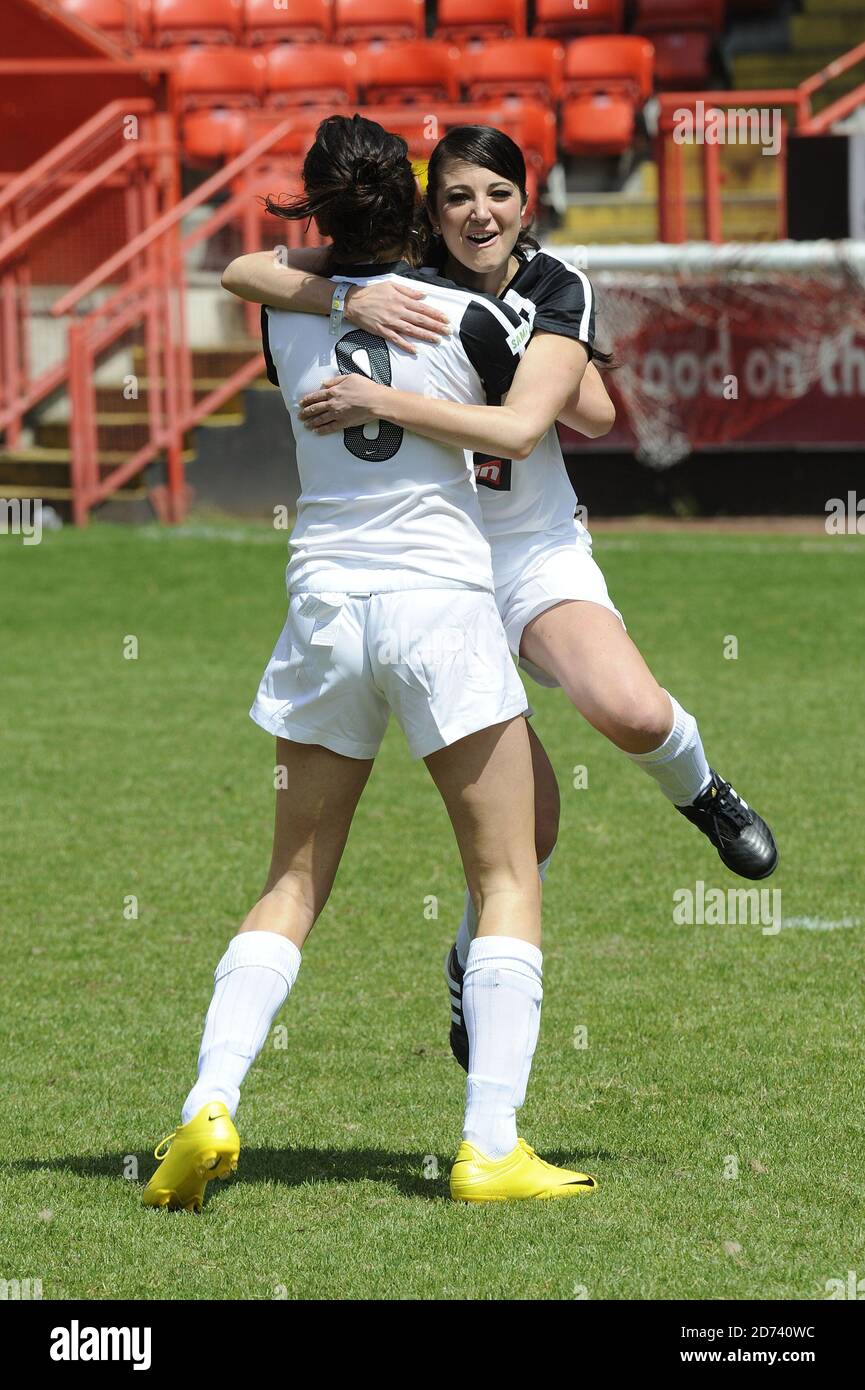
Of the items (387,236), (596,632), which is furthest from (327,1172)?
(387,236)

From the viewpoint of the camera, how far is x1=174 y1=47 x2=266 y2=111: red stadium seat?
18.6 m

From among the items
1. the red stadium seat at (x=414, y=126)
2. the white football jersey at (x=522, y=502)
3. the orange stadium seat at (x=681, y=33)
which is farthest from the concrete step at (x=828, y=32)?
the white football jersey at (x=522, y=502)

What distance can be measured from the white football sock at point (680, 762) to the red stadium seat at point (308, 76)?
1536 cm

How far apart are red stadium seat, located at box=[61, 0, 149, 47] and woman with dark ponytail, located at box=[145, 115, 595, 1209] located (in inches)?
689

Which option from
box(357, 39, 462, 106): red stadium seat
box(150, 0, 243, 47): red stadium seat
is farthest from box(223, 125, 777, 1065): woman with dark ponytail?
box(150, 0, 243, 47): red stadium seat

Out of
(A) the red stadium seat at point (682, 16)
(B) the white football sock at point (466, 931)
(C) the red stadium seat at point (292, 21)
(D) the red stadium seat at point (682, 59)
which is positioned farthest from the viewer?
(C) the red stadium seat at point (292, 21)

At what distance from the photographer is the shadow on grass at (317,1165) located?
3.58 metres

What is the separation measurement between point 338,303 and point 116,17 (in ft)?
58.9

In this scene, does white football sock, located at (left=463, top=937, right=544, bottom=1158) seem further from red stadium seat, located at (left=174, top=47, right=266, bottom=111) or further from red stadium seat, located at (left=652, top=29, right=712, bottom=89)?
red stadium seat, located at (left=652, top=29, right=712, bottom=89)

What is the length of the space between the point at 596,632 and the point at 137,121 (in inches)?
539

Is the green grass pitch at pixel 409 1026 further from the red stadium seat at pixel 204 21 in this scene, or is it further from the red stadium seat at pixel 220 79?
the red stadium seat at pixel 204 21

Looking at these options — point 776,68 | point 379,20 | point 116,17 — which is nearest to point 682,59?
point 776,68
